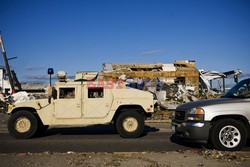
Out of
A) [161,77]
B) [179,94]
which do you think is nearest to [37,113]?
[179,94]

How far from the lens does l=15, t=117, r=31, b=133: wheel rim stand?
31.1ft

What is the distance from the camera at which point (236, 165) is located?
5.30 m

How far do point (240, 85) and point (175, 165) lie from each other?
348cm

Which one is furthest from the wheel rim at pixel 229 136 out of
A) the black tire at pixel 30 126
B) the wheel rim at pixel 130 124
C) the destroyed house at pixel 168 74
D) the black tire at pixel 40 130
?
the destroyed house at pixel 168 74

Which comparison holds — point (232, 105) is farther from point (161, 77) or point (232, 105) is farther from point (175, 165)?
point (161, 77)

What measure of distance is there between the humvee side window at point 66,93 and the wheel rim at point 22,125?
4.40 feet

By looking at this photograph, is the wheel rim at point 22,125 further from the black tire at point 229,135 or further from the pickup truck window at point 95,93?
the black tire at point 229,135

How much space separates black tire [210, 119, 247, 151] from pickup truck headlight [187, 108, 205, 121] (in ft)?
1.24

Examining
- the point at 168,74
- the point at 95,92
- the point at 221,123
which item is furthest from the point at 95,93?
the point at 168,74

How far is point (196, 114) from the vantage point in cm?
688

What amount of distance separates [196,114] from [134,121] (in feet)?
9.76

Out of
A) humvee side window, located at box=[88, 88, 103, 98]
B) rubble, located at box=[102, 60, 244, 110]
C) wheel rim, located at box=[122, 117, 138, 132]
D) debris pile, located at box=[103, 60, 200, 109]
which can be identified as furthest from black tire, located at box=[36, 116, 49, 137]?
debris pile, located at box=[103, 60, 200, 109]

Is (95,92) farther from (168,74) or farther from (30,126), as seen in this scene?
(168,74)

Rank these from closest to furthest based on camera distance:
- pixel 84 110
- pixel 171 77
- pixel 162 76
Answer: pixel 84 110, pixel 162 76, pixel 171 77
